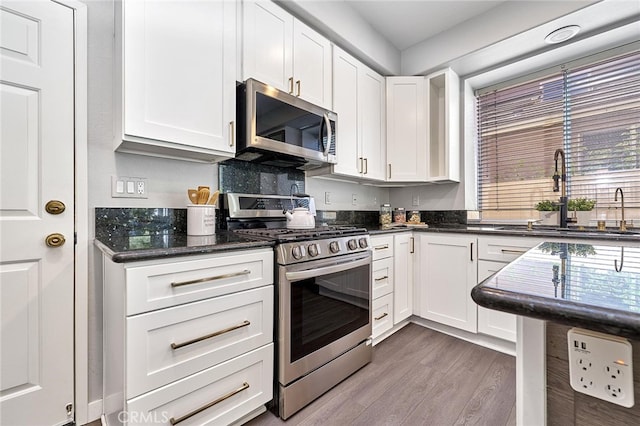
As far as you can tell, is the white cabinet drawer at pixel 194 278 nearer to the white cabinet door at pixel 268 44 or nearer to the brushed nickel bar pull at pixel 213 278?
the brushed nickel bar pull at pixel 213 278

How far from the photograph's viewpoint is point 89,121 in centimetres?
150

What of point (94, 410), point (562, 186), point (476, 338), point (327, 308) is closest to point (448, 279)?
point (476, 338)

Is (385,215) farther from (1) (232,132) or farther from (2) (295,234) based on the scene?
(1) (232,132)

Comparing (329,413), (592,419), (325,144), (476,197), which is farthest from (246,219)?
(476,197)

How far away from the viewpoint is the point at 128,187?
1600 millimetres

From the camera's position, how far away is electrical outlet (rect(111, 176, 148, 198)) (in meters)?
1.56

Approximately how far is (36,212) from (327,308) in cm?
153

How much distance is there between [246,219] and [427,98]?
87.2 inches

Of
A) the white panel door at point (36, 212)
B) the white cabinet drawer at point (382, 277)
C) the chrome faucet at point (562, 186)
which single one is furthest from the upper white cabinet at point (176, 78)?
the chrome faucet at point (562, 186)

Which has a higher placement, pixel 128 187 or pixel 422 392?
pixel 128 187

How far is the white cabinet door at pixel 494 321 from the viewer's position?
2105mm

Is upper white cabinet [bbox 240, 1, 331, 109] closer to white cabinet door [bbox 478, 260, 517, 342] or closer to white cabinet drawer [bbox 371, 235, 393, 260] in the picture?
white cabinet drawer [bbox 371, 235, 393, 260]

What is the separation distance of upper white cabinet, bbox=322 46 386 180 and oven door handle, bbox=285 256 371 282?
844mm

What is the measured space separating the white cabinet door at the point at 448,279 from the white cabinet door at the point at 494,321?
0.05m
